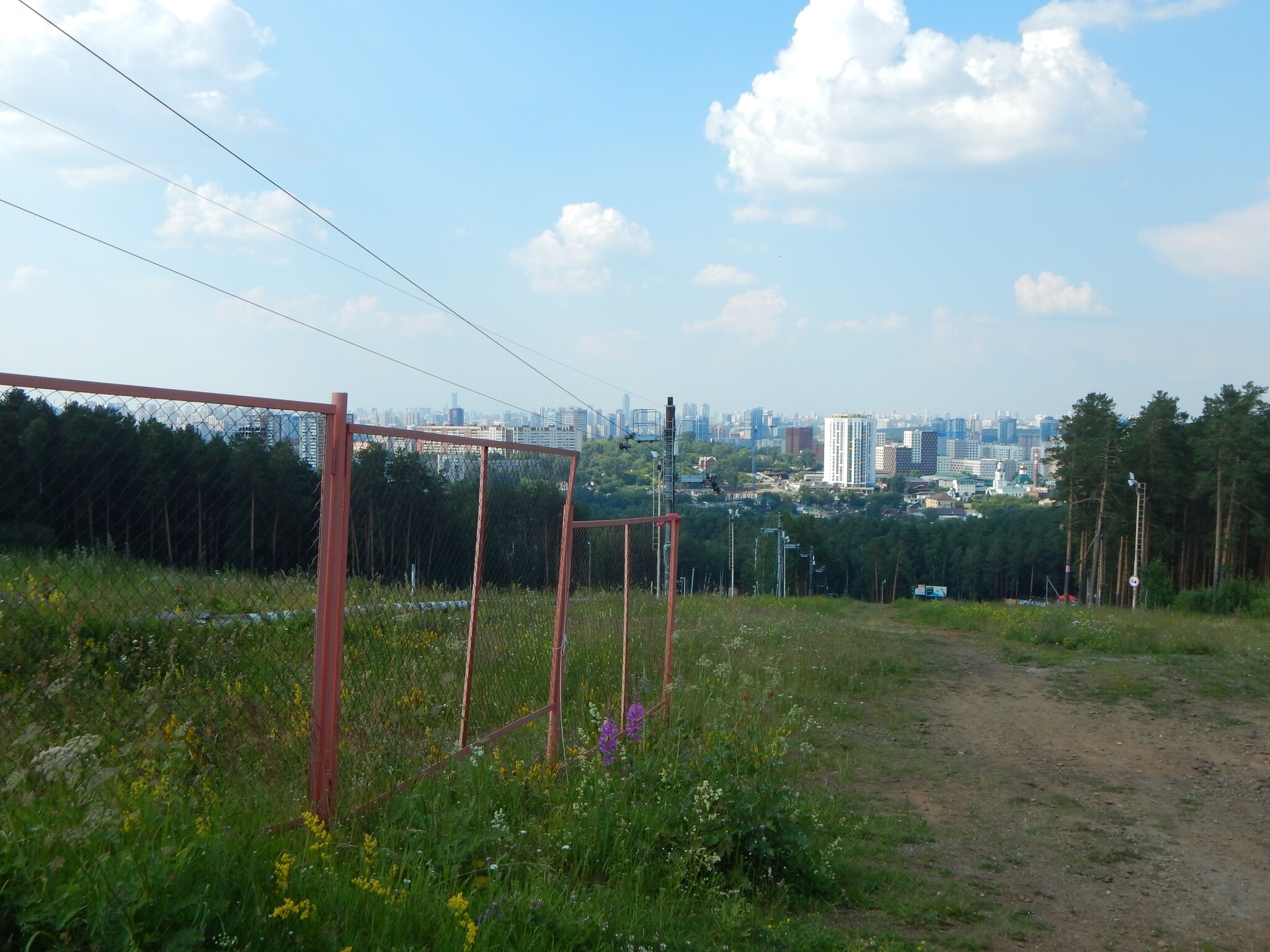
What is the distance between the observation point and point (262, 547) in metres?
3.53

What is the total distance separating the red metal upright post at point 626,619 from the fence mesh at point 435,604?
111cm

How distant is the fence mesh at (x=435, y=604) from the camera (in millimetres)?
4152

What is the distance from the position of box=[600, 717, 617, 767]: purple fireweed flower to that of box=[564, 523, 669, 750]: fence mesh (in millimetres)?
234

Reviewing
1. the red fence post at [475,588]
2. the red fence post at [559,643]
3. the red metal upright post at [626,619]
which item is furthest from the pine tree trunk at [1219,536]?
the red fence post at [475,588]

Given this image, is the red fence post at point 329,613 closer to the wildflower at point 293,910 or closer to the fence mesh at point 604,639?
the wildflower at point 293,910

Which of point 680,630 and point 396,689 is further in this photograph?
point 680,630

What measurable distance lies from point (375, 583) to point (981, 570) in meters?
83.2

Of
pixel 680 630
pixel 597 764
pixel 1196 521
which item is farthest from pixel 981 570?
pixel 597 764

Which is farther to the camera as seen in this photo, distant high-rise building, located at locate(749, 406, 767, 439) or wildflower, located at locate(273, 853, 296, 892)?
distant high-rise building, located at locate(749, 406, 767, 439)

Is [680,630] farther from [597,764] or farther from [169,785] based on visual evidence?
[169,785]

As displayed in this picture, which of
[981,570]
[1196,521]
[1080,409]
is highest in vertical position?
[1080,409]

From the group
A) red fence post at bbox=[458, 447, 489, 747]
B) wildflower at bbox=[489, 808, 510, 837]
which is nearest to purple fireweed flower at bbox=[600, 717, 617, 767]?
red fence post at bbox=[458, 447, 489, 747]

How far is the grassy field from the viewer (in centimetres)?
270

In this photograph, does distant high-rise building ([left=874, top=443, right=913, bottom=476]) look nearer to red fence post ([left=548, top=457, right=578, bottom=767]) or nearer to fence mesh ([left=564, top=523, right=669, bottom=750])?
fence mesh ([left=564, top=523, right=669, bottom=750])
